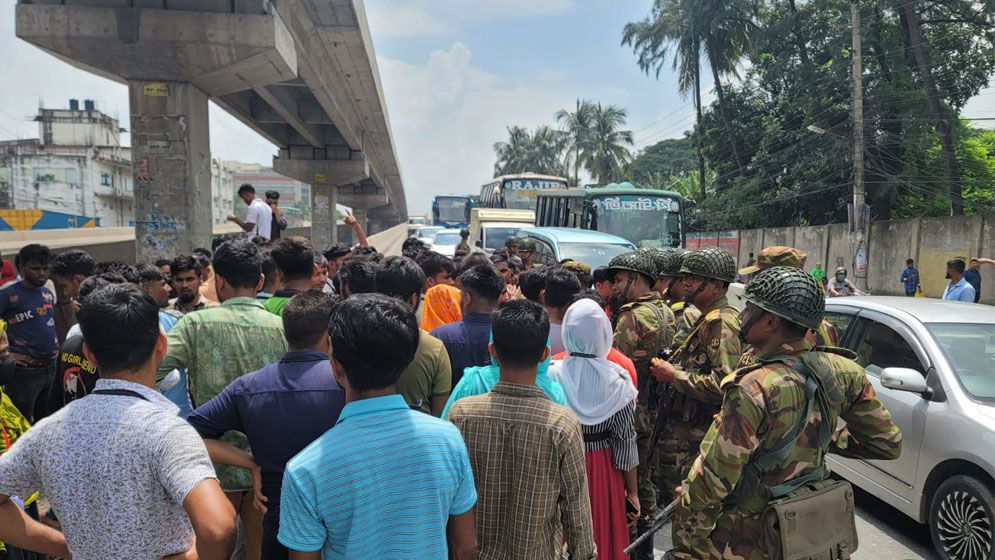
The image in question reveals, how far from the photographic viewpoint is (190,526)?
1.76m

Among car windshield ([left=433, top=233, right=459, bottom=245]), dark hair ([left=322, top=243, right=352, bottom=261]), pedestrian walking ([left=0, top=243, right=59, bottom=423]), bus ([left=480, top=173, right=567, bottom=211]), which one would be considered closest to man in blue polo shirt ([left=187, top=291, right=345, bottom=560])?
pedestrian walking ([left=0, top=243, right=59, bottom=423])

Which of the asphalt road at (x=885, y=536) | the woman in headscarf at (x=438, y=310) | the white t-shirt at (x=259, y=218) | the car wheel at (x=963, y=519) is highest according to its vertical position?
the white t-shirt at (x=259, y=218)

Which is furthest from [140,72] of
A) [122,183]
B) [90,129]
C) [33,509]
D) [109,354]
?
[90,129]

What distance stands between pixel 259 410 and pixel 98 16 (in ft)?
32.0

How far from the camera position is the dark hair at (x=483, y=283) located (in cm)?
355

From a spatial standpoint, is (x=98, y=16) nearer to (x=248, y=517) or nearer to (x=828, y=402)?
(x=248, y=517)

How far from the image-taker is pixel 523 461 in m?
2.24

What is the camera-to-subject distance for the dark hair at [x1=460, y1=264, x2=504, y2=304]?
11.6 ft

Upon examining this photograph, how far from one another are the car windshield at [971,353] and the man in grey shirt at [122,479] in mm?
4271

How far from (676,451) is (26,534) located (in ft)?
9.85

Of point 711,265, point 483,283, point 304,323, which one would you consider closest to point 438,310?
point 483,283

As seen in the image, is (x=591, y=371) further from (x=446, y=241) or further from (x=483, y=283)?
(x=446, y=241)

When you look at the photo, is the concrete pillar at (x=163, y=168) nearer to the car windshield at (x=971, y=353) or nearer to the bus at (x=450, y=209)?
the car windshield at (x=971, y=353)

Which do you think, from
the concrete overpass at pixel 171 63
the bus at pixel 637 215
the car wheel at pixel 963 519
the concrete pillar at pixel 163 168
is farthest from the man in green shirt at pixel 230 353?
the bus at pixel 637 215
